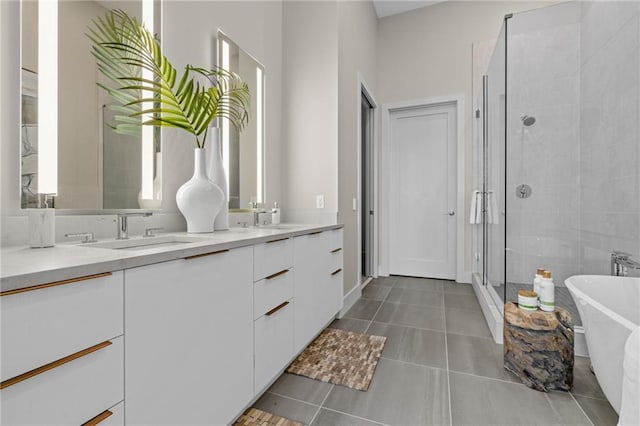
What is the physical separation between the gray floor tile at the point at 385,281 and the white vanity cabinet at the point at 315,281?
4.26ft

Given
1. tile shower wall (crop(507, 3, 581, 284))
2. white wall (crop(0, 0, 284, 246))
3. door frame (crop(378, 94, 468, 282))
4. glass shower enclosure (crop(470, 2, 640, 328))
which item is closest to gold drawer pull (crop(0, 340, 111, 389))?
white wall (crop(0, 0, 284, 246))

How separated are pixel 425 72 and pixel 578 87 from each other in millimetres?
1649

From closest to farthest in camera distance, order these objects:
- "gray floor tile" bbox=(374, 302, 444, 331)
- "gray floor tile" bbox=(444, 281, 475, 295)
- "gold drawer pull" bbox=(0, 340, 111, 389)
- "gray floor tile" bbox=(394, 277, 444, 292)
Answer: "gold drawer pull" bbox=(0, 340, 111, 389)
"gray floor tile" bbox=(374, 302, 444, 331)
"gray floor tile" bbox=(444, 281, 475, 295)
"gray floor tile" bbox=(394, 277, 444, 292)

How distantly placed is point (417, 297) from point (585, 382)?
152cm

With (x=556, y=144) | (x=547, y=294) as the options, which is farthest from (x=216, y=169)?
(x=556, y=144)

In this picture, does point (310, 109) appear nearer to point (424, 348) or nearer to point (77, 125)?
point (77, 125)

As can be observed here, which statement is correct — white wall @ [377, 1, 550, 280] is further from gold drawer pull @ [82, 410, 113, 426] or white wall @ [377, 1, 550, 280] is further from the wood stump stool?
gold drawer pull @ [82, 410, 113, 426]

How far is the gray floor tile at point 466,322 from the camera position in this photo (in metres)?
2.19

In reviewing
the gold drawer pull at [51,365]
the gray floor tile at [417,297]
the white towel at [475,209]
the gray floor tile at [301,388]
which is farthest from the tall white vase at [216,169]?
the white towel at [475,209]

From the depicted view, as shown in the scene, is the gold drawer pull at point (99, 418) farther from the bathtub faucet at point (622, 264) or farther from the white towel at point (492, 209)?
the white towel at point (492, 209)

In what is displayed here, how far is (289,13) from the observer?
8.64ft

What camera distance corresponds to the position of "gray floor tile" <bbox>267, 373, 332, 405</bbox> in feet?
4.78

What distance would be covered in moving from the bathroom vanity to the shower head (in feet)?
7.82

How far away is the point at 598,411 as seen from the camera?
4.38 feet
